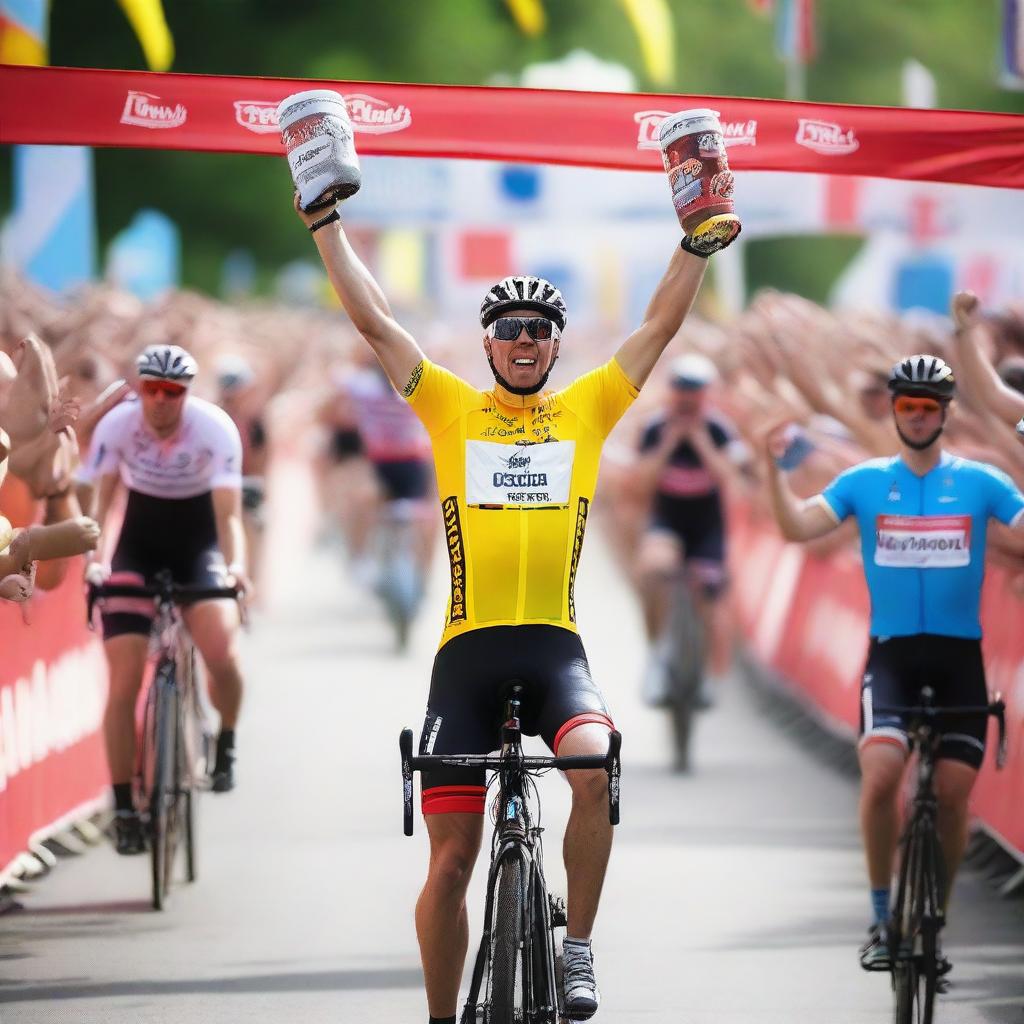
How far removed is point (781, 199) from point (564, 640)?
1829cm

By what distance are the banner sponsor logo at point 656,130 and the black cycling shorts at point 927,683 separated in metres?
2.30

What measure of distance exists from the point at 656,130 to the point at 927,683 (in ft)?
8.59

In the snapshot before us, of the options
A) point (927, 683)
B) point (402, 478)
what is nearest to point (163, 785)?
point (927, 683)

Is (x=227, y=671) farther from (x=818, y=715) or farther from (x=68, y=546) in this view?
(x=818, y=715)

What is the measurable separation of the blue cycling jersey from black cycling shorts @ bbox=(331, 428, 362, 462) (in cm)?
1492

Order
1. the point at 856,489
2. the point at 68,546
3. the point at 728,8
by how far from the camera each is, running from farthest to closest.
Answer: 1. the point at 728,8
2. the point at 856,489
3. the point at 68,546

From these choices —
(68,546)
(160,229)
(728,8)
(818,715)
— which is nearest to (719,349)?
(818,715)

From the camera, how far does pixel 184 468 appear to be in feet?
35.9

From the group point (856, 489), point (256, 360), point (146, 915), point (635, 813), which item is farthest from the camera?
point (256, 360)

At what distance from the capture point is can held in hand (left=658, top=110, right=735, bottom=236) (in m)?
7.82

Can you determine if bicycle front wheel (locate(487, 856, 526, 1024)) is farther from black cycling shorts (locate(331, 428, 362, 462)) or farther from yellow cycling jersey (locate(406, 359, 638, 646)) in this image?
black cycling shorts (locate(331, 428, 362, 462))

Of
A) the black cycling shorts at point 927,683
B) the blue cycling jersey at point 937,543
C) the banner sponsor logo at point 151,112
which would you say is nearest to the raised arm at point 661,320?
the blue cycling jersey at point 937,543

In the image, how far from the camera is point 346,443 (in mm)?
23922

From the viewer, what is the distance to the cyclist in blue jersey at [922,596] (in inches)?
344
